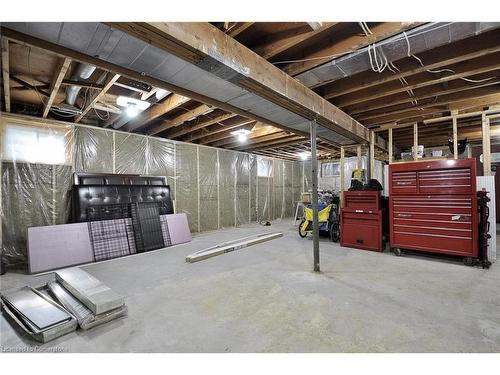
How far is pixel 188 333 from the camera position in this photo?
165 centimetres

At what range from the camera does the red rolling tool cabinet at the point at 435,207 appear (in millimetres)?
3156

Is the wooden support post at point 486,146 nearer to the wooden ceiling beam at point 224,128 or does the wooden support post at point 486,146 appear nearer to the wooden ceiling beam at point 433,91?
the wooden ceiling beam at point 433,91

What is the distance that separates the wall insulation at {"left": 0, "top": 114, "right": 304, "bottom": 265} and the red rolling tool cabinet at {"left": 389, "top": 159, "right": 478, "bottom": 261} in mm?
4216

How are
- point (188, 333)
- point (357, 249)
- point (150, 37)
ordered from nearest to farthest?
point (150, 37)
point (188, 333)
point (357, 249)

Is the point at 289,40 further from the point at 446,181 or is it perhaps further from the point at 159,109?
the point at 446,181

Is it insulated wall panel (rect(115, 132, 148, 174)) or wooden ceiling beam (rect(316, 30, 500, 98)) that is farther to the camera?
insulated wall panel (rect(115, 132, 148, 174))

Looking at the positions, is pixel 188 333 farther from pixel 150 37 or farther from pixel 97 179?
pixel 97 179

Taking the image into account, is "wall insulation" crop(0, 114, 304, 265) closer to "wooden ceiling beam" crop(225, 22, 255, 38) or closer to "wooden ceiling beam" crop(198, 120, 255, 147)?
"wooden ceiling beam" crop(198, 120, 255, 147)

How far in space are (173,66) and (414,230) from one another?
13.1 ft

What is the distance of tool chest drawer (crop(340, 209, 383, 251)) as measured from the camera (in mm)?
3932

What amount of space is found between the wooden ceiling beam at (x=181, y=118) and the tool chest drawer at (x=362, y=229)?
3.13 metres

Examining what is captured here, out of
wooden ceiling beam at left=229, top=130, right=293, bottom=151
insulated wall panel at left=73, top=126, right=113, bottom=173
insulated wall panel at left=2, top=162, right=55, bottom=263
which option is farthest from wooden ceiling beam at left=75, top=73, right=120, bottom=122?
wooden ceiling beam at left=229, top=130, right=293, bottom=151

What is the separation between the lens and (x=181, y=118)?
13.5 ft
